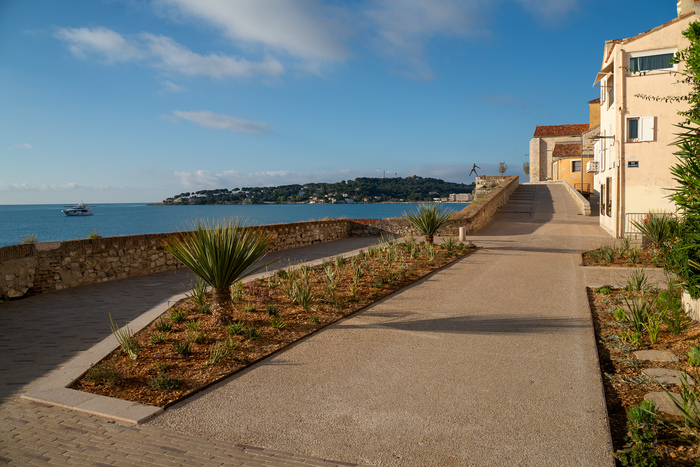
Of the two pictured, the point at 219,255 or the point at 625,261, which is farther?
the point at 625,261

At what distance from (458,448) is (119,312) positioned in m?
5.91

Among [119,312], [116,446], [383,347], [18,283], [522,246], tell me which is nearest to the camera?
[116,446]

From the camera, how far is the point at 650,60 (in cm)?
1634

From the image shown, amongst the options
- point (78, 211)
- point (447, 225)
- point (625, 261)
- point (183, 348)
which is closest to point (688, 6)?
point (447, 225)

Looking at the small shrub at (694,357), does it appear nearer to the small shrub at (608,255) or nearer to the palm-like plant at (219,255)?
the palm-like plant at (219,255)

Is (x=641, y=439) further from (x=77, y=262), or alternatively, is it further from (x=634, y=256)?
(x=77, y=262)

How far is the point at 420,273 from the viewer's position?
10.0 m

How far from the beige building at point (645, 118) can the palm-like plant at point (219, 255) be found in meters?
15.7

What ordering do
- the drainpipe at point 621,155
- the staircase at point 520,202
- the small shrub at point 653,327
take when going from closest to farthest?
the small shrub at point 653,327, the drainpipe at point 621,155, the staircase at point 520,202

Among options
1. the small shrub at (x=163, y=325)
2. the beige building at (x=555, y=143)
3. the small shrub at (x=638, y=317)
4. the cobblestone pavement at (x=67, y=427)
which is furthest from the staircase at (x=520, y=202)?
the cobblestone pavement at (x=67, y=427)

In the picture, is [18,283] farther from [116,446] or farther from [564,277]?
[564,277]

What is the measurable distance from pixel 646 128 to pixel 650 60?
240cm

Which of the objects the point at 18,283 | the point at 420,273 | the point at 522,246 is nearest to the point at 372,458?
the point at 420,273

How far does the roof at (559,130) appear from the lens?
62.2 meters
